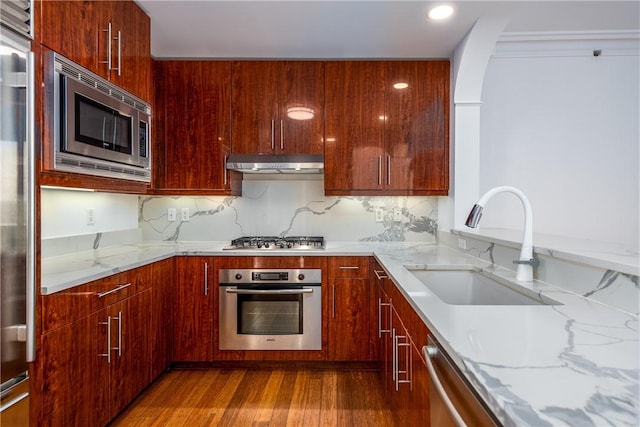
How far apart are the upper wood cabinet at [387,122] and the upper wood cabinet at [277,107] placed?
11cm

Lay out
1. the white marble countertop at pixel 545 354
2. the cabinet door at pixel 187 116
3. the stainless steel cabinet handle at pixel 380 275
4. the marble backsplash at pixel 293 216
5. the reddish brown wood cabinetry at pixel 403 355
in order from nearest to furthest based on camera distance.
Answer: the white marble countertop at pixel 545 354
the reddish brown wood cabinetry at pixel 403 355
the stainless steel cabinet handle at pixel 380 275
the cabinet door at pixel 187 116
the marble backsplash at pixel 293 216

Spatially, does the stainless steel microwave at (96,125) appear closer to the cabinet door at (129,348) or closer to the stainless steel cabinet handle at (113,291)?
the stainless steel cabinet handle at (113,291)

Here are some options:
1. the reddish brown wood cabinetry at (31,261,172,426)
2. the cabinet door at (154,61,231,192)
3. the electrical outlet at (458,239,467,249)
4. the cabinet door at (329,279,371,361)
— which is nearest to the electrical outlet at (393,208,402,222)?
the electrical outlet at (458,239,467,249)

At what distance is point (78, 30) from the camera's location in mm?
1672

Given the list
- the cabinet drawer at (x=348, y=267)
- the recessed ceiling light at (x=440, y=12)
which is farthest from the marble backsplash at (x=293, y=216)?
the recessed ceiling light at (x=440, y=12)

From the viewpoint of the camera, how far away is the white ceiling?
212 cm

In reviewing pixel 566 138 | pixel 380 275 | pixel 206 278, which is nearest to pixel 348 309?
pixel 380 275

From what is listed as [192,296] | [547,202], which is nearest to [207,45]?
[192,296]

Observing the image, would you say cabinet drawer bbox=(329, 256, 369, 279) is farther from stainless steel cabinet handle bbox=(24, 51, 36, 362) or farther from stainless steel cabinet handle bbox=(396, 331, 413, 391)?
stainless steel cabinet handle bbox=(24, 51, 36, 362)

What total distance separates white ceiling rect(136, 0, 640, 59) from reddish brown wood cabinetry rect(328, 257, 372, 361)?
5.16 feet

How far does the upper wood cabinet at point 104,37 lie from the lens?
1528mm

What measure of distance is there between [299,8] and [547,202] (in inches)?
97.8

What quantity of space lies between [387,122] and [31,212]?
7.64 feet

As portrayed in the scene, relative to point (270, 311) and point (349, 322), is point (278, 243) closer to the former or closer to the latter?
point (270, 311)
